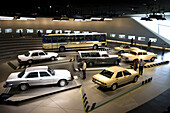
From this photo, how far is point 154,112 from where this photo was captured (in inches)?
315

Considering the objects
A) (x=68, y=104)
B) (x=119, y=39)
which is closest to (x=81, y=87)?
(x=68, y=104)

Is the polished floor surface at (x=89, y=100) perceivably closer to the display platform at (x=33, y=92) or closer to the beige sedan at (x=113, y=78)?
the display platform at (x=33, y=92)

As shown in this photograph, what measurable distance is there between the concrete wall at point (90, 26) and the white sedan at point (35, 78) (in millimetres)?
19372

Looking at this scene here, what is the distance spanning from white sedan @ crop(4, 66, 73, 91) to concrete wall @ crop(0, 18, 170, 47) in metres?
19.4

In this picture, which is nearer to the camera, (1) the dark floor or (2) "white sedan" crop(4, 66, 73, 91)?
(1) the dark floor

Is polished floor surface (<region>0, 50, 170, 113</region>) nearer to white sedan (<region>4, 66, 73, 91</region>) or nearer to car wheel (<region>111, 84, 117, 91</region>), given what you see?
car wheel (<region>111, 84, 117, 91</region>)

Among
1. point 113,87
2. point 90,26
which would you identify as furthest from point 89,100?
point 90,26

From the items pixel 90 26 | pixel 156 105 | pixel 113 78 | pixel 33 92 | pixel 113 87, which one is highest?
pixel 90 26

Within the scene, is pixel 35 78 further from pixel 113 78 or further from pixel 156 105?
pixel 156 105

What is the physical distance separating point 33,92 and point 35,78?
100 cm

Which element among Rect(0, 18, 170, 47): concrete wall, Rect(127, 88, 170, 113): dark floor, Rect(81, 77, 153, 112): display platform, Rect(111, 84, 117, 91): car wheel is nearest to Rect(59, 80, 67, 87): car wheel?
Rect(81, 77, 153, 112): display platform

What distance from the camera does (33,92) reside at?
10.4 m

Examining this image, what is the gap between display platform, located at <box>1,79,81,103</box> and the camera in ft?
31.2

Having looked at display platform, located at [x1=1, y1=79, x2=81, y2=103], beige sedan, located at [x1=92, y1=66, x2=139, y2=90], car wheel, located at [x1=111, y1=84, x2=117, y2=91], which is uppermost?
beige sedan, located at [x1=92, y1=66, x2=139, y2=90]
